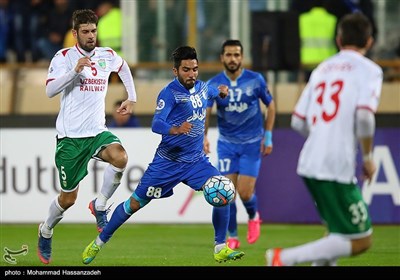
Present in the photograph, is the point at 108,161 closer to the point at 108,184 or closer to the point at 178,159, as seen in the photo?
the point at 108,184

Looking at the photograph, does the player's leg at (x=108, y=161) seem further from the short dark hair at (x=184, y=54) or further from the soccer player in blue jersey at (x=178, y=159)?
the short dark hair at (x=184, y=54)

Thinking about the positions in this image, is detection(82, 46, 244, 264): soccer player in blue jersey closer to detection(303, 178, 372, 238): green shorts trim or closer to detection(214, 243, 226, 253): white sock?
detection(214, 243, 226, 253): white sock

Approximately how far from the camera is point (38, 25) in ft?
64.5

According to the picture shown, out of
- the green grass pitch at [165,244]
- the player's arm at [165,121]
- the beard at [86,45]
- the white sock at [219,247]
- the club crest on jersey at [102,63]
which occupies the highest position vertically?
the beard at [86,45]

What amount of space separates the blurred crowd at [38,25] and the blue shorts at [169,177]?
846 centimetres

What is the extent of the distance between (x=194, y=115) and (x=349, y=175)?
3.18 metres

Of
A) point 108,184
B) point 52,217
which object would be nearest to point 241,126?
point 108,184

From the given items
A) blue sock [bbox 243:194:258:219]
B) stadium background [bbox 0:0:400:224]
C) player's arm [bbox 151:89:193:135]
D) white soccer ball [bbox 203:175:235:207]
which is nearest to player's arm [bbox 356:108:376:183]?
player's arm [bbox 151:89:193:135]

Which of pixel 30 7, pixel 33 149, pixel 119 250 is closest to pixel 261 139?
pixel 119 250

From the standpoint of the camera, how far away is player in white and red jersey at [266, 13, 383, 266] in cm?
828

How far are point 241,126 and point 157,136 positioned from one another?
10.9 ft

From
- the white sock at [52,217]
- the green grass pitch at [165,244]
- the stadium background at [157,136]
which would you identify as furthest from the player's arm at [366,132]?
the stadium background at [157,136]

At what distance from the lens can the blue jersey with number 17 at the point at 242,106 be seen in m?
13.6

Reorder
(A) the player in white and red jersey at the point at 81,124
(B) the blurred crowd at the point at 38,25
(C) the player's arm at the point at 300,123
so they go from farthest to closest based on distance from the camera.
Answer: (B) the blurred crowd at the point at 38,25 → (A) the player in white and red jersey at the point at 81,124 → (C) the player's arm at the point at 300,123
